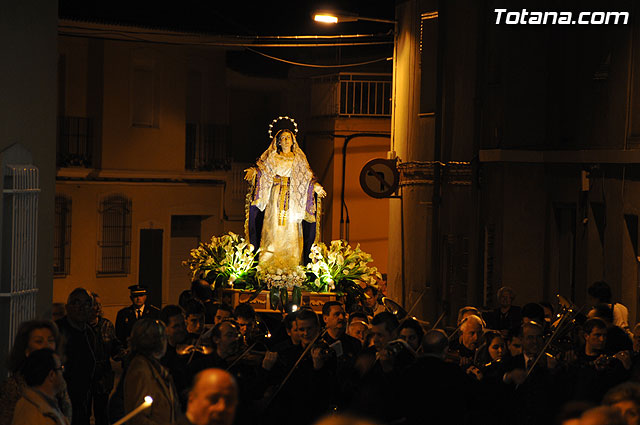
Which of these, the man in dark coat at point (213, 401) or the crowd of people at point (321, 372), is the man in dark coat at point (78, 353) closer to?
the crowd of people at point (321, 372)

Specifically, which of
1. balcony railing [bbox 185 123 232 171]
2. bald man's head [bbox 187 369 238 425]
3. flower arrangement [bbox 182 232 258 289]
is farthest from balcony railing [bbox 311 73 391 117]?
bald man's head [bbox 187 369 238 425]

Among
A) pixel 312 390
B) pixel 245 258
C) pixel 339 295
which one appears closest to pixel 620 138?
pixel 339 295

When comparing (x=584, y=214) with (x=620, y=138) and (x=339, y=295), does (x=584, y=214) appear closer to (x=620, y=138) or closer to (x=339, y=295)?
(x=620, y=138)

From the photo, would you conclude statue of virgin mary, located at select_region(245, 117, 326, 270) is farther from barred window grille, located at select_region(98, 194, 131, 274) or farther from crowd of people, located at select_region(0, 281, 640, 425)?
barred window grille, located at select_region(98, 194, 131, 274)

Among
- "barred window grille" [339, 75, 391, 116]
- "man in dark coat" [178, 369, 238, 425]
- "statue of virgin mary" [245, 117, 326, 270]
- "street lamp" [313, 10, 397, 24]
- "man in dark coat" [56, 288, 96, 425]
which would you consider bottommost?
"man in dark coat" [56, 288, 96, 425]

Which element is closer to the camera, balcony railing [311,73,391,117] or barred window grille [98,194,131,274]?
balcony railing [311,73,391,117]

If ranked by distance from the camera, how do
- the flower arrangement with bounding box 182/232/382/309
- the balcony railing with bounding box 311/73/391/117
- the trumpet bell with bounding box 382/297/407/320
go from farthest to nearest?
the balcony railing with bounding box 311/73/391/117, the flower arrangement with bounding box 182/232/382/309, the trumpet bell with bounding box 382/297/407/320

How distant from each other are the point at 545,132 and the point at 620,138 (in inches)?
95.7

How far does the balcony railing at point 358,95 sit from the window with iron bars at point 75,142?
223 inches

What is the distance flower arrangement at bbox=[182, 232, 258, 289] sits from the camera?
18.9 meters

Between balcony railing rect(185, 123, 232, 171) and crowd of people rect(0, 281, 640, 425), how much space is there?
750 inches

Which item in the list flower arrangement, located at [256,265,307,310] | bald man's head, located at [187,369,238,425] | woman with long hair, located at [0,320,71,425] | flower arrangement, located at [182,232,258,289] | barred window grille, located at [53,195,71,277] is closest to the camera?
bald man's head, located at [187,369,238,425]

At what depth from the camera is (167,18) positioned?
30578mm

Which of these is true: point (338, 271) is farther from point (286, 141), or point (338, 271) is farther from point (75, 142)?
point (75, 142)
